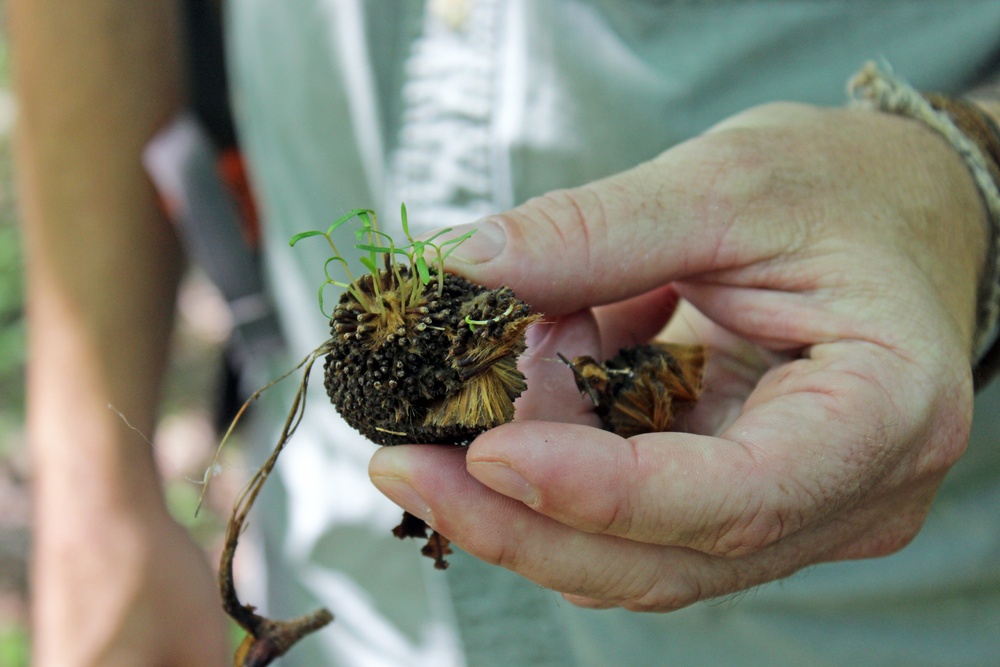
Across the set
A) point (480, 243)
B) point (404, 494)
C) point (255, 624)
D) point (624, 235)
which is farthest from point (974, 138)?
point (255, 624)

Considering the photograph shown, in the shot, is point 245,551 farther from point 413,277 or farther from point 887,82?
point 887,82

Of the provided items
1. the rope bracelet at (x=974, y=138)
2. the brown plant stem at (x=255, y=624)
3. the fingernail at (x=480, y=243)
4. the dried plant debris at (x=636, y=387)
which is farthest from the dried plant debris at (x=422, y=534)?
the rope bracelet at (x=974, y=138)

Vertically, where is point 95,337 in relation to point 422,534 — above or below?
above

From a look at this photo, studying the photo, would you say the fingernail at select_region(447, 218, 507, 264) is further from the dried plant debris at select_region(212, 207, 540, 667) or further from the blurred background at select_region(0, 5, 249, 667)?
the blurred background at select_region(0, 5, 249, 667)

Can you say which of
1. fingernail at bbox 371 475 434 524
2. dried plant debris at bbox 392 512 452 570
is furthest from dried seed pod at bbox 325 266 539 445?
dried plant debris at bbox 392 512 452 570

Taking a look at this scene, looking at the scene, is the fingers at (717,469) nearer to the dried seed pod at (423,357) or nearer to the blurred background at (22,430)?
the dried seed pod at (423,357)

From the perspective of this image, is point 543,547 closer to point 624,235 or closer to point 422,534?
point 422,534
